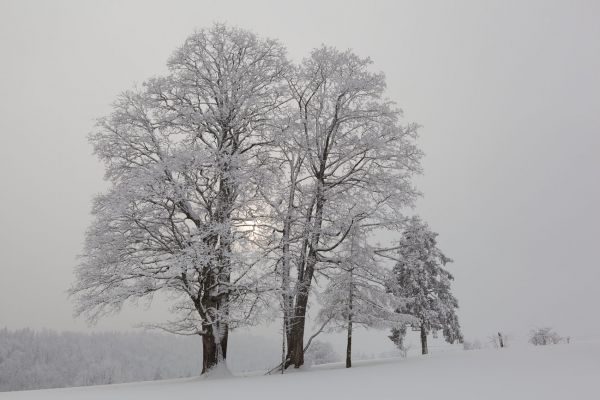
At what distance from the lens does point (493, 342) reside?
38.8m

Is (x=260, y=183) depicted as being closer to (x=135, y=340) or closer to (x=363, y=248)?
(x=363, y=248)

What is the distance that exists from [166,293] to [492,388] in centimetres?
1240

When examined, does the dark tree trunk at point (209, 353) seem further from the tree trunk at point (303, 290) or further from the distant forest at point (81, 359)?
the distant forest at point (81, 359)

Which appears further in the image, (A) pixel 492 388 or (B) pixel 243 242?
(B) pixel 243 242

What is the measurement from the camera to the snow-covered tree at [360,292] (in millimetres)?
17609

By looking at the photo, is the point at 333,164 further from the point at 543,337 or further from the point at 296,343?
the point at 543,337

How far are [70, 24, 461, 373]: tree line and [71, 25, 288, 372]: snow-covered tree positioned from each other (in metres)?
0.06

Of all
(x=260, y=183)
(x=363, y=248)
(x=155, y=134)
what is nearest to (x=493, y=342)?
(x=363, y=248)

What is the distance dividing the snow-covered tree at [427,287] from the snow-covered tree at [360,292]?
12.0 metres

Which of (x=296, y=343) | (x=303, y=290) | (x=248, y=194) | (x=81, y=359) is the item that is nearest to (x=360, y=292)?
(x=303, y=290)

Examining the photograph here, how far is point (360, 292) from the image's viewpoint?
59.1 feet

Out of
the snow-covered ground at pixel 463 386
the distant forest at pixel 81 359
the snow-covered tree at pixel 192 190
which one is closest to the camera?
the snow-covered ground at pixel 463 386

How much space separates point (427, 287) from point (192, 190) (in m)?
20.9

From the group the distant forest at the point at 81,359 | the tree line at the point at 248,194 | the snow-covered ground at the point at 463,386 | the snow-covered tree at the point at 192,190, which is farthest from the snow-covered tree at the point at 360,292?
the distant forest at the point at 81,359
